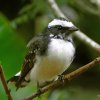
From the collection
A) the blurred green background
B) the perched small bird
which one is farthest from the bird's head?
the blurred green background

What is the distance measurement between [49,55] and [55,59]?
0.04 meters

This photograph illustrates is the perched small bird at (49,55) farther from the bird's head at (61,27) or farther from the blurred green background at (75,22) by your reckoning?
the blurred green background at (75,22)

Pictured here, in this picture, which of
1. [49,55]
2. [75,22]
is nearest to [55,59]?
[49,55]

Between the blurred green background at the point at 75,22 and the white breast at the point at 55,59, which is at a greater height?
the white breast at the point at 55,59

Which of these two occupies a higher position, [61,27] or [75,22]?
[61,27]

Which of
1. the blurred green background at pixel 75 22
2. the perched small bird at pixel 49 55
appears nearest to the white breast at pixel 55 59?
the perched small bird at pixel 49 55

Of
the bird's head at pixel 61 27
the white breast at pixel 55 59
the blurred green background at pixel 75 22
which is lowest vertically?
the blurred green background at pixel 75 22

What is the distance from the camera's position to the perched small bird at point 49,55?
2.50 metres

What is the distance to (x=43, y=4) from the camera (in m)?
4.36

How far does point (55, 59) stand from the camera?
8.20 feet

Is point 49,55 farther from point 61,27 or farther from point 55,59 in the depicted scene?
point 61,27

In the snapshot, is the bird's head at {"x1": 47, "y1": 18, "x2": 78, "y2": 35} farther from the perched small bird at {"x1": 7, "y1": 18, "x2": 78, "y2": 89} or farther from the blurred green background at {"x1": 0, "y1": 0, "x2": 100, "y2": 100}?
the blurred green background at {"x1": 0, "y1": 0, "x2": 100, "y2": 100}

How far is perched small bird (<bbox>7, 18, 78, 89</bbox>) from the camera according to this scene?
250 cm

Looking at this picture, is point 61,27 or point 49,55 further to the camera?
point 61,27
